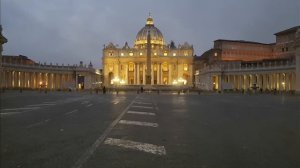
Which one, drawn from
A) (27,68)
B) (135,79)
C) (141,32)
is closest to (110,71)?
(135,79)

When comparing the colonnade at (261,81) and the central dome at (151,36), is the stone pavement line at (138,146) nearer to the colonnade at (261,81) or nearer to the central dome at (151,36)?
the colonnade at (261,81)

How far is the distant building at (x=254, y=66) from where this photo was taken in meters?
106

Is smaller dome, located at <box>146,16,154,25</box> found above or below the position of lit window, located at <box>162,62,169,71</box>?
above

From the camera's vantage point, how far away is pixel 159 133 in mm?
13719

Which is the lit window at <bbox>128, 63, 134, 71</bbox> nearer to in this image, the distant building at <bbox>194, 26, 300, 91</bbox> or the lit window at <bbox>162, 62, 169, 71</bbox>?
the lit window at <bbox>162, 62, 169, 71</bbox>

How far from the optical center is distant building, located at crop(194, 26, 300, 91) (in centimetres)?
10558

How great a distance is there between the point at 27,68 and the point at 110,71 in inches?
2469

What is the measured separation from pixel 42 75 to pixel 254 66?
224 ft

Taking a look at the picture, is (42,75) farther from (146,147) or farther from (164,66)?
(146,147)

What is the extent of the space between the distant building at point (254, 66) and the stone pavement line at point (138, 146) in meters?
78.0

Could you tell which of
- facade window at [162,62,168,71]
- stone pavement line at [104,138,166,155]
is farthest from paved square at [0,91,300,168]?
facade window at [162,62,168,71]

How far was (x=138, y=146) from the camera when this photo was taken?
1066 centimetres

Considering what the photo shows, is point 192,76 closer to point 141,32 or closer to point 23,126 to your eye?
point 141,32

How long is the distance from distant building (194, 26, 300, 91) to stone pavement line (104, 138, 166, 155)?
3071 inches
